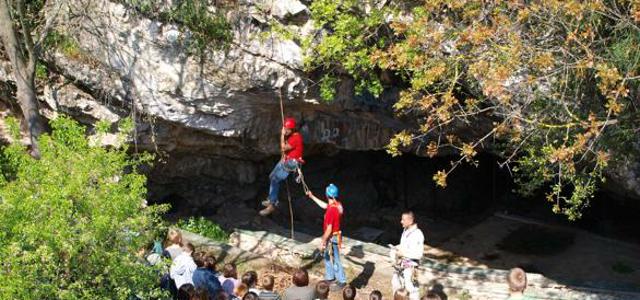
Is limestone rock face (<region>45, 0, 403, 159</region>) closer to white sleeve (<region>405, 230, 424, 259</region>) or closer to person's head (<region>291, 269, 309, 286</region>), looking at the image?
white sleeve (<region>405, 230, 424, 259</region>)

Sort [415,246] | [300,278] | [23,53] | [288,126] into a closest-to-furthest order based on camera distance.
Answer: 1. [300,278]
2. [415,246]
3. [288,126]
4. [23,53]

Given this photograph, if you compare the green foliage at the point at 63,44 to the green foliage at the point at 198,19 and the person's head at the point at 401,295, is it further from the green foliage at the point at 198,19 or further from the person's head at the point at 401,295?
the person's head at the point at 401,295

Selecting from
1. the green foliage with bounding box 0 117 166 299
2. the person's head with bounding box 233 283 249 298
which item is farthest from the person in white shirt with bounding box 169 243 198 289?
the green foliage with bounding box 0 117 166 299

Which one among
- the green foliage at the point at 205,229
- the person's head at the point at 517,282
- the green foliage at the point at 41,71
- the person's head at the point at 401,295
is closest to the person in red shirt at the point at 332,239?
the person's head at the point at 401,295

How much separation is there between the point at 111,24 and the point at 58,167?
15.3ft

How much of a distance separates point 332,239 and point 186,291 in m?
2.66

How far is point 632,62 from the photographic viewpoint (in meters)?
7.73

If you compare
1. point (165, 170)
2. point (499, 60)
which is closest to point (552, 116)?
point (499, 60)

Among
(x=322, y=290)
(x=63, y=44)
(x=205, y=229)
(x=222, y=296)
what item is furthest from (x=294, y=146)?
(x=63, y=44)

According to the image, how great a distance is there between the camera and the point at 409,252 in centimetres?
945

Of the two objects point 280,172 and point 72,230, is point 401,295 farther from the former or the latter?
point 72,230

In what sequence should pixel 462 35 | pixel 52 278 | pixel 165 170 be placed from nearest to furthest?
1. pixel 52 278
2. pixel 462 35
3. pixel 165 170

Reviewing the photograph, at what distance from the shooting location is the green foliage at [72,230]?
6.68 metres

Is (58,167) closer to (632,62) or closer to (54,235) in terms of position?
(54,235)
